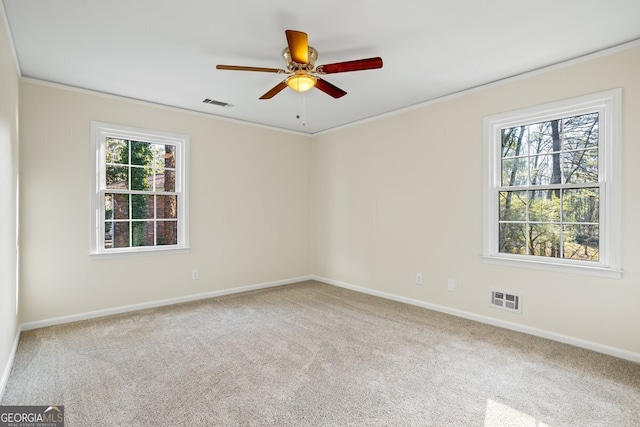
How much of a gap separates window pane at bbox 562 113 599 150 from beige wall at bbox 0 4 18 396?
175 inches

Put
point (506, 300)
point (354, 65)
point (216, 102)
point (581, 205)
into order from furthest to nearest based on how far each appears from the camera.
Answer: point (216, 102)
point (506, 300)
point (581, 205)
point (354, 65)

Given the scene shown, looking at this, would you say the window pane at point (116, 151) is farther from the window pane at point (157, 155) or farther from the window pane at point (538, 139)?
the window pane at point (538, 139)

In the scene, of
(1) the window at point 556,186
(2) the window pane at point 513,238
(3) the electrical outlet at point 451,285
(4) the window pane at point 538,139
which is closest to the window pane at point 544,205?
(1) the window at point 556,186

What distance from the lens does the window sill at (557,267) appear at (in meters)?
2.82

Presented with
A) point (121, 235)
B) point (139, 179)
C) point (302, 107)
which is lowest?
point (121, 235)

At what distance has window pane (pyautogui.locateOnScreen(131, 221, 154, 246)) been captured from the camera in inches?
162

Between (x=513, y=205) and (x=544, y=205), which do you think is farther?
(x=513, y=205)

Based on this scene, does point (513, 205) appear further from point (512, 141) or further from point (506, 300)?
point (506, 300)

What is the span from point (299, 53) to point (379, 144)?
8.32 ft

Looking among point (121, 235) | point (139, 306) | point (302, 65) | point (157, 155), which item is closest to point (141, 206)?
point (121, 235)

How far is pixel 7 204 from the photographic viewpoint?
2510mm

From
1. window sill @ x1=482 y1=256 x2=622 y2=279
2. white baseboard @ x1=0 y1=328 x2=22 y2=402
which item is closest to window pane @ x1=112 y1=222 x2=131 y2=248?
white baseboard @ x1=0 y1=328 x2=22 y2=402

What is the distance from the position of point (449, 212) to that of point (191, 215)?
3.24 meters

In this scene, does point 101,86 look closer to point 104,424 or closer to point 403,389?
point 104,424
